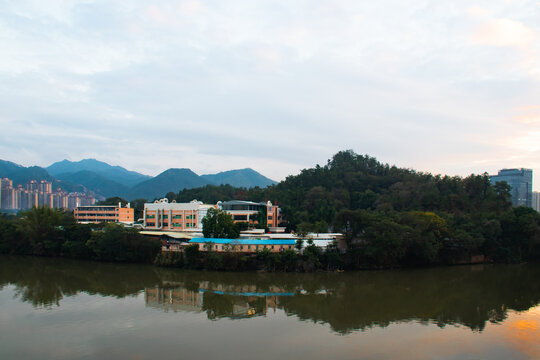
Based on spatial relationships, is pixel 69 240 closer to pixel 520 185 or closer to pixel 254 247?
pixel 254 247

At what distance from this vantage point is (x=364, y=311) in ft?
40.0

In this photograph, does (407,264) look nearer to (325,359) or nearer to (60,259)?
(325,359)

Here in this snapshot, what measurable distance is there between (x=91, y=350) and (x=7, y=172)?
136 m

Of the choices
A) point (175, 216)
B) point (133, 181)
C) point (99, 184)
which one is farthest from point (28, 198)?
point (133, 181)

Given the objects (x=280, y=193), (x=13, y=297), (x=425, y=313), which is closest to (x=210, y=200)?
(x=280, y=193)

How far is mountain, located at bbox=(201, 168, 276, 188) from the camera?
16074cm

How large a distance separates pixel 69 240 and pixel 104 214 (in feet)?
29.8

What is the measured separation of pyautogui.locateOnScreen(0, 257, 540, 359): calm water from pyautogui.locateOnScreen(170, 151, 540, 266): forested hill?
1.72 m

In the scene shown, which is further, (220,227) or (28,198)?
(28,198)

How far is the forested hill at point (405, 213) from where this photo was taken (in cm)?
1864

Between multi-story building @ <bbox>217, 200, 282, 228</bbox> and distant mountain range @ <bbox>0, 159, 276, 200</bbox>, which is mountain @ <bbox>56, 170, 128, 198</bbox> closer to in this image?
distant mountain range @ <bbox>0, 159, 276, 200</bbox>

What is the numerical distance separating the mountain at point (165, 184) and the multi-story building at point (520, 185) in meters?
85.4

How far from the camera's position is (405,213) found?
68.9 feet

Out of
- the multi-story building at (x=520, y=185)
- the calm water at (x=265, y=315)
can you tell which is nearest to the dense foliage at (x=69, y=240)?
the calm water at (x=265, y=315)
